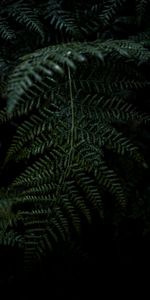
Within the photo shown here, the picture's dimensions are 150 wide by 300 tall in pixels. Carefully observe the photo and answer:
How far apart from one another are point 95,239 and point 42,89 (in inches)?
48.2

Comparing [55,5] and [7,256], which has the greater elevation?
[55,5]

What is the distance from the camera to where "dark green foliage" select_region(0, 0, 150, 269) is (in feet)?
6.57

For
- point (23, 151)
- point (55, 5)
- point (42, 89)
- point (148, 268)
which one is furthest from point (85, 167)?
point (148, 268)

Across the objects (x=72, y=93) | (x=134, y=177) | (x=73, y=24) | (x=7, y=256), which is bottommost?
(x=7, y=256)

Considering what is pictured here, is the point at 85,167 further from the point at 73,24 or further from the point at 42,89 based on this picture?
the point at 73,24

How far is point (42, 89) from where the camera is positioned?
2.23 m

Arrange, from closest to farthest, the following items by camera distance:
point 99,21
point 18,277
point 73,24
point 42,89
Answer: point 42,89 → point 73,24 → point 99,21 → point 18,277

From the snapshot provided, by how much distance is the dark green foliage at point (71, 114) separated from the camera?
2.00m

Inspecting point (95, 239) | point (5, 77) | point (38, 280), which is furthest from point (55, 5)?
point (38, 280)

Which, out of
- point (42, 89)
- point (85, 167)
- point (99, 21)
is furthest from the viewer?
point (99, 21)

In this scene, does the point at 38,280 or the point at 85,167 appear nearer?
the point at 85,167

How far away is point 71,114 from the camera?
7.18 feet

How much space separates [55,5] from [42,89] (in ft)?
1.89

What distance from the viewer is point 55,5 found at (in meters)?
2.47
